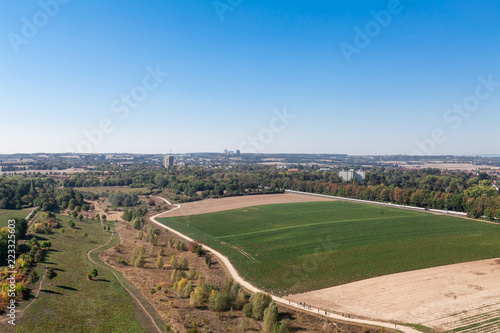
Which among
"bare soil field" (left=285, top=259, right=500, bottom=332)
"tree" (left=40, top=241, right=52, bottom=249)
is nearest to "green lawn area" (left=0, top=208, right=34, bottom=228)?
"tree" (left=40, top=241, right=52, bottom=249)

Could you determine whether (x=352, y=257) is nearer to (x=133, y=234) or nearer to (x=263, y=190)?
(x=133, y=234)

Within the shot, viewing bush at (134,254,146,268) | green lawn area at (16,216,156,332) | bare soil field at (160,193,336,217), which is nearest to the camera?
green lawn area at (16,216,156,332)

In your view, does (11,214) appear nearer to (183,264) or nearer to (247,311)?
(183,264)

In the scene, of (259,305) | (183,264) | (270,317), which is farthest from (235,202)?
(270,317)

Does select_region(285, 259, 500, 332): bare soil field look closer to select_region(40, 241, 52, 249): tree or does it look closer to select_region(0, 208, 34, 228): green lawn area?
select_region(40, 241, 52, 249): tree

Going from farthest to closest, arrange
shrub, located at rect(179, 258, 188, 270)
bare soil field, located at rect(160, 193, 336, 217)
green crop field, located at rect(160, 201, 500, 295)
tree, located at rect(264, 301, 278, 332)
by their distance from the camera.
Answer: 1. bare soil field, located at rect(160, 193, 336, 217)
2. shrub, located at rect(179, 258, 188, 270)
3. green crop field, located at rect(160, 201, 500, 295)
4. tree, located at rect(264, 301, 278, 332)

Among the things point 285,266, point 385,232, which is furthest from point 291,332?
point 385,232

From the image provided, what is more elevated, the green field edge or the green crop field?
the green crop field
